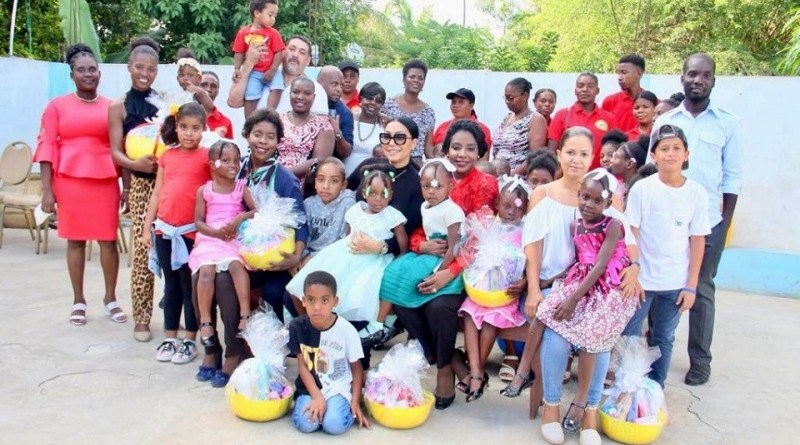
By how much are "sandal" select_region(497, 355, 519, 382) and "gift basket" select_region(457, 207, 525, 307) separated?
69 centimetres

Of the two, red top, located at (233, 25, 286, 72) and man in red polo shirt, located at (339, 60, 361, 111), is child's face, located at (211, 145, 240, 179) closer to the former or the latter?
red top, located at (233, 25, 286, 72)

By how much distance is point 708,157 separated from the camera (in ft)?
14.6

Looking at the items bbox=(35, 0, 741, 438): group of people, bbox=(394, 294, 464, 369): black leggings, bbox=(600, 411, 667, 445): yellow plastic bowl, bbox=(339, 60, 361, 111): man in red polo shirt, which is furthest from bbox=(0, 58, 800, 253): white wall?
bbox=(394, 294, 464, 369): black leggings

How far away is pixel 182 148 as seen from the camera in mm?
4570

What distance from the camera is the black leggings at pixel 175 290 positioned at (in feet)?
15.0

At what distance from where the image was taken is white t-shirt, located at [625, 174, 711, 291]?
3951 mm

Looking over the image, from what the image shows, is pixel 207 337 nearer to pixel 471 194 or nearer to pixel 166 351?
pixel 166 351

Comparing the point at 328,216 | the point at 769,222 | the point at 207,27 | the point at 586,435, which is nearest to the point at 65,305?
the point at 328,216

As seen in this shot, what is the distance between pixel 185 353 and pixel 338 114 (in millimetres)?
2067

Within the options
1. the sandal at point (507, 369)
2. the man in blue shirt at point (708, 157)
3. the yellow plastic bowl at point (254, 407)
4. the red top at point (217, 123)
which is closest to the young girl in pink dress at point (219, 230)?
the yellow plastic bowl at point (254, 407)

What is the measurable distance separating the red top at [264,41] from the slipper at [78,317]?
2232mm

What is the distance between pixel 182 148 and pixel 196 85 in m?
1.07

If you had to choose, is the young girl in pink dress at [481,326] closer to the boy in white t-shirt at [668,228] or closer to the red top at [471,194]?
the red top at [471,194]

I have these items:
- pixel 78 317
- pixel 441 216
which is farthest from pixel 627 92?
pixel 78 317
